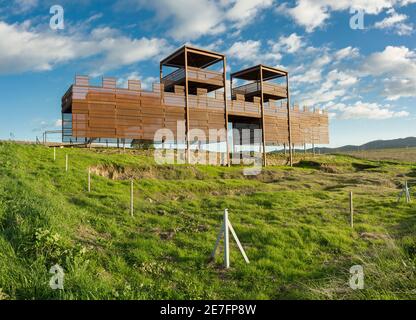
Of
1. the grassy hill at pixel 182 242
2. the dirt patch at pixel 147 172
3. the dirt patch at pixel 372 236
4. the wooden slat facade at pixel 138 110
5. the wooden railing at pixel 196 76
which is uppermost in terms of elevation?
the wooden railing at pixel 196 76

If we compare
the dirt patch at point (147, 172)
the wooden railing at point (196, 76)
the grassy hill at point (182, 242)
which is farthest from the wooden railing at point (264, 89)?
the grassy hill at point (182, 242)

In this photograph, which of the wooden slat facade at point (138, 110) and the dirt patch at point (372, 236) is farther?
the wooden slat facade at point (138, 110)

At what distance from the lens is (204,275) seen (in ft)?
25.5

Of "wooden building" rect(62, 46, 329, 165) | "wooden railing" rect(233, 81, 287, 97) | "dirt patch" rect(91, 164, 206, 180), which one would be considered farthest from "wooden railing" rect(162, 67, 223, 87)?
"dirt patch" rect(91, 164, 206, 180)

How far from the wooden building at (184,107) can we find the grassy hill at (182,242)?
27.2 feet

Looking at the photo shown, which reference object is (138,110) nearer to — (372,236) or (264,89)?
(264,89)

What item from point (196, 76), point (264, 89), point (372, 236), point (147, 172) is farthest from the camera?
point (264, 89)

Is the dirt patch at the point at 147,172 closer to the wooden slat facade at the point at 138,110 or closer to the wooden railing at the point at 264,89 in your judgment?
the wooden slat facade at the point at 138,110

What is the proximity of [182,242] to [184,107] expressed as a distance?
2183 centimetres

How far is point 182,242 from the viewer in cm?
995

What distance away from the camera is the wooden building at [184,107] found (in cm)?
2622

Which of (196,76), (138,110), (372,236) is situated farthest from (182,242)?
(196,76)

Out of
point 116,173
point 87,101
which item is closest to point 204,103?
point 87,101
